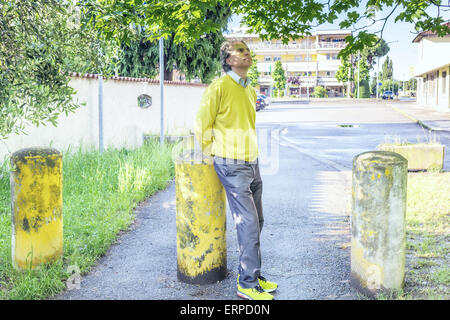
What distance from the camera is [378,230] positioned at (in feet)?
12.1

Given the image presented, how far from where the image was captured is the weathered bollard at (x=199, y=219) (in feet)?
12.9

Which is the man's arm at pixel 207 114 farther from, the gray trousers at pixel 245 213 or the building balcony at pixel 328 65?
the building balcony at pixel 328 65

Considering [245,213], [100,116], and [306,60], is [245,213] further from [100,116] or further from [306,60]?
[306,60]

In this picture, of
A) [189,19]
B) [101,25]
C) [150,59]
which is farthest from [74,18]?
[150,59]

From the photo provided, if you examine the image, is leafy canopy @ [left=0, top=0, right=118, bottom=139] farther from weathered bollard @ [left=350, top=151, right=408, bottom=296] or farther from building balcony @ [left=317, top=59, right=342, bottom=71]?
building balcony @ [left=317, top=59, right=342, bottom=71]

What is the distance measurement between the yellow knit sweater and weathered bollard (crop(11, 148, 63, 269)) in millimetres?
1452

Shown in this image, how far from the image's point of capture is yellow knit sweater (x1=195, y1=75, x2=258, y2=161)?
3.71 m

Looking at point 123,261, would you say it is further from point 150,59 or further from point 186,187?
point 150,59

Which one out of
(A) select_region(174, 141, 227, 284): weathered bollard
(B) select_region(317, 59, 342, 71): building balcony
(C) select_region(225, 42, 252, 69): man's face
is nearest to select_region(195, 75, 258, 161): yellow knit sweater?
(C) select_region(225, 42, 252, 69): man's face

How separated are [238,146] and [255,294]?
1.07m

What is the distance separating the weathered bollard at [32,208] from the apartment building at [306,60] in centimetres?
8321

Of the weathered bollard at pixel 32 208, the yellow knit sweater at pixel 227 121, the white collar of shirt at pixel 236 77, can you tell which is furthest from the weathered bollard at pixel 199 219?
the weathered bollard at pixel 32 208

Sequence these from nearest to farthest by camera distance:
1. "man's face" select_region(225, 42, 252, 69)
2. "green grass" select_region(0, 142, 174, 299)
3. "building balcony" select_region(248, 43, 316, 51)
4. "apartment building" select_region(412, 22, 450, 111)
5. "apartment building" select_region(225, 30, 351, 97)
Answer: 1. "man's face" select_region(225, 42, 252, 69)
2. "green grass" select_region(0, 142, 174, 299)
3. "apartment building" select_region(412, 22, 450, 111)
4. "building balcony" select_region(248, 43, 316, 51)
5. "apartment building" select_region(225, 30, 351, 97)

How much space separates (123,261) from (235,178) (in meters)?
1.59
